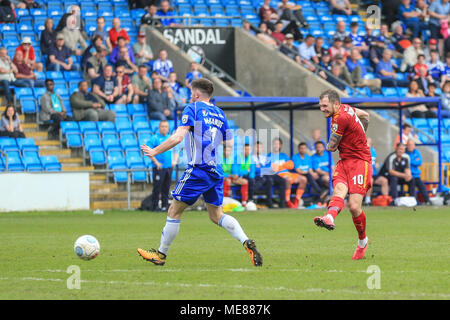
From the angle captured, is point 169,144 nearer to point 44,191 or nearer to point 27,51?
point 44,191

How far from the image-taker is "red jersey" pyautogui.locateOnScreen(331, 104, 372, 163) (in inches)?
410

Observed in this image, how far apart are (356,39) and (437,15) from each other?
4166 millimetres

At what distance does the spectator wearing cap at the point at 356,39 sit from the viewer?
97.8 ft

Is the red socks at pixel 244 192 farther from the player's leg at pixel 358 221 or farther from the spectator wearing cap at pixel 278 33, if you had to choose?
the player's leg at pixel 358 221

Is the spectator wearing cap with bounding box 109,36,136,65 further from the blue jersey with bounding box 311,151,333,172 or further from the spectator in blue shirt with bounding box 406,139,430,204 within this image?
the spectator in blue shirt with bounding box 406,139,430,204

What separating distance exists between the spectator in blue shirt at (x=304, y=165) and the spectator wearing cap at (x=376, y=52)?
7.60 metres

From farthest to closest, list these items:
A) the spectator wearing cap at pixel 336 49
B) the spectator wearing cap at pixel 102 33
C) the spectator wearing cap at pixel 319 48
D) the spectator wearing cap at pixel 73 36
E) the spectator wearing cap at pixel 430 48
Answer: the spectator wearing cap at pixel 430 48, the spectator wearing cap at pixel 336 49, the spectator wearing cap at pixel 319 48, the spectator wearing cap at pixel 102 33, the spectator wearing cap at pixel 73 36

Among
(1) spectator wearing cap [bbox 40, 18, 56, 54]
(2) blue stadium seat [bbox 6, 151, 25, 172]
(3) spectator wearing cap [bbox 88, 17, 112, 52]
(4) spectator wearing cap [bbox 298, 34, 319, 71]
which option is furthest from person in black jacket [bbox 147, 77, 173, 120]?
(4) spectator wearing cap [bbox 298, 34, 319, 71]

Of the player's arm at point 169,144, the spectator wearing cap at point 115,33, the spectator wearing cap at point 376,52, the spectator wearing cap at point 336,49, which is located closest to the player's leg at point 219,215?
the player's arm at point 169,144

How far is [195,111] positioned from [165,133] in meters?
11.4

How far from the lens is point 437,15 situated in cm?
3212

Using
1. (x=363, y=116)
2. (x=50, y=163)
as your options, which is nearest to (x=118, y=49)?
(x=50, y=163)

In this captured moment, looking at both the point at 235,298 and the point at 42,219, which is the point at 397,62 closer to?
the point at 42,219
